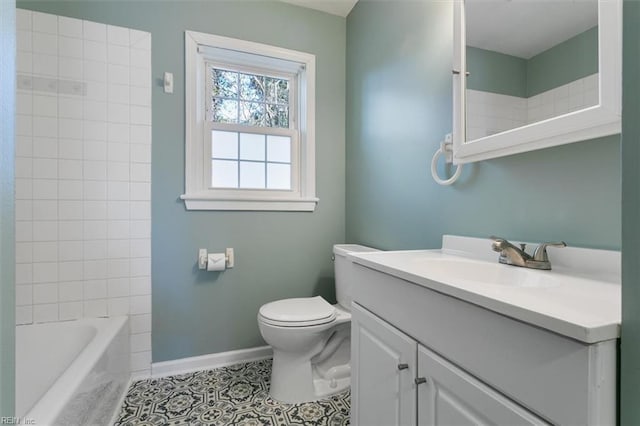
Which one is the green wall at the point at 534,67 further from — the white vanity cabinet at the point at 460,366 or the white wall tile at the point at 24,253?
the white wall tile at the point at 24,253

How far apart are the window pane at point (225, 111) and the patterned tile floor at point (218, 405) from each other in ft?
5.36

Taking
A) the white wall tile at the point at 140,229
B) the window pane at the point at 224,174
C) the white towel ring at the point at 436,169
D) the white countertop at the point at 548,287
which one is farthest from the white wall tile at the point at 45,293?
the white towel ring at the point at 436,169

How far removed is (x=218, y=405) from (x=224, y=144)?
1.53 meters

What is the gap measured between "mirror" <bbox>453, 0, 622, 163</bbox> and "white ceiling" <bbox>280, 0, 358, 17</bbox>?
114 centimetres

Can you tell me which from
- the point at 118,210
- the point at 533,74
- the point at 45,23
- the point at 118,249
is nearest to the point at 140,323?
the point at 118,249

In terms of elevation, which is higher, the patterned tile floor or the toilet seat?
the toilet seat

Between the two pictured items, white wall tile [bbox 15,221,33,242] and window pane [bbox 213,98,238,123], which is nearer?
white wall tile [bbox 15,221,33,242]

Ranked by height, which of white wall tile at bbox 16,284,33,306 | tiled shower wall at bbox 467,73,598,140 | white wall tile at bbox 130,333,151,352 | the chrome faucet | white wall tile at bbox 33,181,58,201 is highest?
tiled shower wall at bbox 467,73,598,140

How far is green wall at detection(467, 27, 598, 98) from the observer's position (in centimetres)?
83

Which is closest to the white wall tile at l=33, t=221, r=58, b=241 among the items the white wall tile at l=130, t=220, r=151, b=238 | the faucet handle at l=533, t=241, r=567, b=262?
the white wall tile at l=130, t=220, r=151, b=238

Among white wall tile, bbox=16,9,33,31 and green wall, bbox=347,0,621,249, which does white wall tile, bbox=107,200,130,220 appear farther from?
green wall, bbox=347,0,621,249

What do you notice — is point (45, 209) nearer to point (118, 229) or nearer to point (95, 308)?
point (118, 229)

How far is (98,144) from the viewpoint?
1.71 metres

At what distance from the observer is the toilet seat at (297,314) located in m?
1.49
